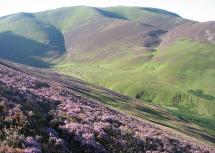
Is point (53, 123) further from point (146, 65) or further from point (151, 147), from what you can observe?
point (146, 65)

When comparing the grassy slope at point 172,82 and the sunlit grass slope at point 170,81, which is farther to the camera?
the sunlit grass slope at point 170,81

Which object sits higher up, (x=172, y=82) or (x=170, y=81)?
(x=172, y=82)

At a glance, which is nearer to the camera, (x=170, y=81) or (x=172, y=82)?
(x=172, y=82)

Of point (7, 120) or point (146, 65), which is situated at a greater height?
point (7, 120)

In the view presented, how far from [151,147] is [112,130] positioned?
2.60 m

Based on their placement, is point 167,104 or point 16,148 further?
point 167,104

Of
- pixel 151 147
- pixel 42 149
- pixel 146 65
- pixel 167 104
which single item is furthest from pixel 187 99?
pixel 42 149

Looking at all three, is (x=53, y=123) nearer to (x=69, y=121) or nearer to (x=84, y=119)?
(x=69, y=121)

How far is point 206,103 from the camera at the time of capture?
459ft

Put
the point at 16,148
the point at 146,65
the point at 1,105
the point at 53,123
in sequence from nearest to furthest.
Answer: the point at 16,148 → the point at 1,105 → the point at 53,123 → the point at 146,65

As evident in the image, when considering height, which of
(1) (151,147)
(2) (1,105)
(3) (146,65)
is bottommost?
(3) (146,65)

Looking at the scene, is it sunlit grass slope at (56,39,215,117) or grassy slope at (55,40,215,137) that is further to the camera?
sunlit grass slope at (56,39,215,117)

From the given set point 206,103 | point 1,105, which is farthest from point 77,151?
point 206,103

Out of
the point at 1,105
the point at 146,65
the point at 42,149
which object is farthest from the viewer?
the point at 146,65
